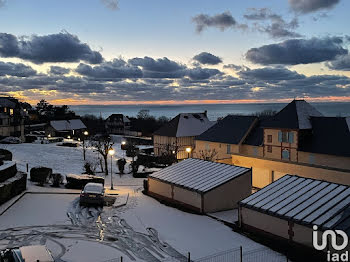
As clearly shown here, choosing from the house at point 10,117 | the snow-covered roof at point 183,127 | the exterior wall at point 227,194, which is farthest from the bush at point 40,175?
the house at point 10,117

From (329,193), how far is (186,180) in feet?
35.8

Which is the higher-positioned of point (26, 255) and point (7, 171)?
point (7, 171)

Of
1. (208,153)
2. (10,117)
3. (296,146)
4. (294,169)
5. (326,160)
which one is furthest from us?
(10,117)

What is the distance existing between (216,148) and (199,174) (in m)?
17.3

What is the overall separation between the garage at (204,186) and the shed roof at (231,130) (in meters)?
13.5

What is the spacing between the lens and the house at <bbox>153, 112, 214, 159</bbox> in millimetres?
54344

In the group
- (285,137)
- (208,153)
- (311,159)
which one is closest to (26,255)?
(311,159)

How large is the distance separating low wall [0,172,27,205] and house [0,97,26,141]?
141 ft

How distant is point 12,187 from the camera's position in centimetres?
2470

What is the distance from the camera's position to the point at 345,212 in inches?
635

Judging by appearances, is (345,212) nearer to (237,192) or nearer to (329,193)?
(329,193)

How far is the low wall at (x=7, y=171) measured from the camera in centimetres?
2467

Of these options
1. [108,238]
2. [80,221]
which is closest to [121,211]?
[80,221]

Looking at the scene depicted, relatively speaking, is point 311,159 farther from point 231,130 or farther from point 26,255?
point 26,255
